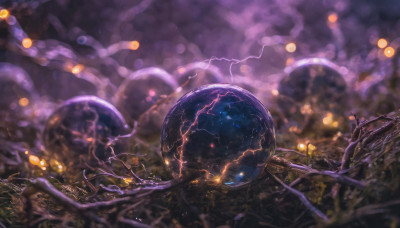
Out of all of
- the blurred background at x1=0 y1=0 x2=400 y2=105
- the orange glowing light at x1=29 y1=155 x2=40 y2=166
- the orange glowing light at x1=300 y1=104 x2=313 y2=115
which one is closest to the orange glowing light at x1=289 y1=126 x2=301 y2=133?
the orange glowing light at x1=300 y1=104 x2=313 y2=115

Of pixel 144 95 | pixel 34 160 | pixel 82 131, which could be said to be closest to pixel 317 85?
pixel 144 95

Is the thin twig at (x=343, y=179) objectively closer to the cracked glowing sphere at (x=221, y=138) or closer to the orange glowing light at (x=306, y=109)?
the cracked glowing sphere at (x=221, y=138)

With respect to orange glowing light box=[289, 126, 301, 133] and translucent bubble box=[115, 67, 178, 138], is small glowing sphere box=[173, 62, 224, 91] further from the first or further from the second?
orange glowing light box=[289, 126, 301, 133]

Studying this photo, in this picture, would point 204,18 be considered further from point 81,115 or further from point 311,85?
point 81,115

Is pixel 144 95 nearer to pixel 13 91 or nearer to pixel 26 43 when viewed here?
pixel 26 43

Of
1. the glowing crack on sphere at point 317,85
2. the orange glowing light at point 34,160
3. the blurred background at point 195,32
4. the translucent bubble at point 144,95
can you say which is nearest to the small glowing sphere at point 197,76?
the translucent bubble at point 144,95

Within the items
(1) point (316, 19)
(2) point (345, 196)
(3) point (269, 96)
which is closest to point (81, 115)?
(2) point (345, 196)
